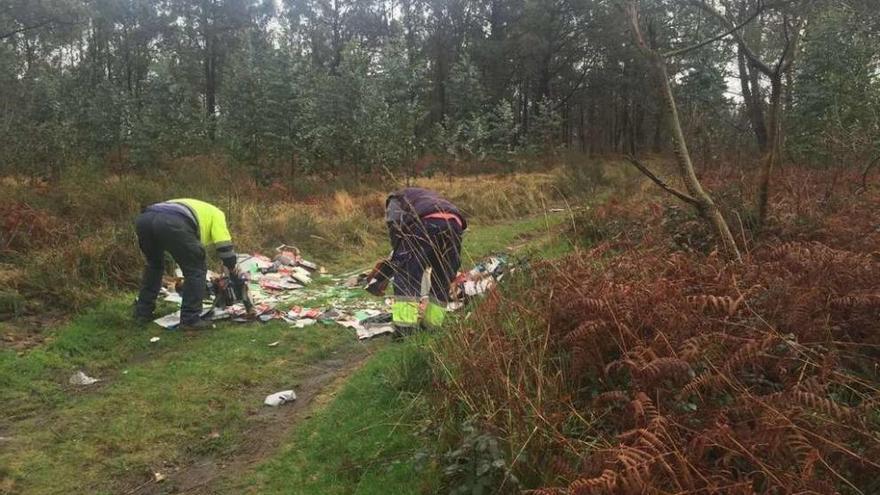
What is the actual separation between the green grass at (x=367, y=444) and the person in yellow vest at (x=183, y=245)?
2662 mm

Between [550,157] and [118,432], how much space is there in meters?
22.1

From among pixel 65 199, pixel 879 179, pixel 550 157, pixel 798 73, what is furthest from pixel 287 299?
pixel 550 157

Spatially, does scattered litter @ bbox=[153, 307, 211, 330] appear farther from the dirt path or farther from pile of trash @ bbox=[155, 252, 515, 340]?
the dirt path

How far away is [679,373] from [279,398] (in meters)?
3.42

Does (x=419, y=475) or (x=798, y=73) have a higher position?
(x=798, y=73)

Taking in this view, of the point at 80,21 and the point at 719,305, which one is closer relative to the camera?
the point at 719,305

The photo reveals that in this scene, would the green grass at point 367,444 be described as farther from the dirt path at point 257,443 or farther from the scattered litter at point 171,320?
the scattered litter at point 171,320

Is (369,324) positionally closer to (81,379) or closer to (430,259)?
(430,259)

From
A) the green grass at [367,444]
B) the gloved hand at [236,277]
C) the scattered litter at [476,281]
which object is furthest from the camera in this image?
the gloved hand at [236,277]

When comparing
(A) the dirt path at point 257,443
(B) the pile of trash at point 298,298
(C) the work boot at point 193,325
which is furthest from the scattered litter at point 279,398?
(C) the work boot at point 193,325

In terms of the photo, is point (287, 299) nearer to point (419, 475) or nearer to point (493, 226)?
point (419, 475)

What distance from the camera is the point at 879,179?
922 centimetres

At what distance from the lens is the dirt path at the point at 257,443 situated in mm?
4043

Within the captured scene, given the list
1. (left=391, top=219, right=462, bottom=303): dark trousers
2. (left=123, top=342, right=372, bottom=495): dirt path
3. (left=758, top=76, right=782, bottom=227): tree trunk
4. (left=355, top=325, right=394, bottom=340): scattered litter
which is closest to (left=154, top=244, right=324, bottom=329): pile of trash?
(left=355, top=325, right=394, bottom=340): scattered litter
